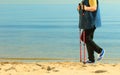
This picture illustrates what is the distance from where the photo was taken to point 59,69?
10438 millimetres

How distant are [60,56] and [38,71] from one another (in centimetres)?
533

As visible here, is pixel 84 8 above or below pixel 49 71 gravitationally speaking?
above

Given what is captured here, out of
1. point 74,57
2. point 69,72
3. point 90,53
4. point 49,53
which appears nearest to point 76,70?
point 69,72

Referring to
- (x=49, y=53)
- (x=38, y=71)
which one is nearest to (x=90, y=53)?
(x=38, y=71)

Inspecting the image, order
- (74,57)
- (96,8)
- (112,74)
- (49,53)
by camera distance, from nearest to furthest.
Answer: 1. (112,74)
2. (96,8)
3. (74,57)
4. (49,53)

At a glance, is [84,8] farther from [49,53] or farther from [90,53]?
[49,53]

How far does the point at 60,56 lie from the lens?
1558 cm

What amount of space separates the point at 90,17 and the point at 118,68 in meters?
1.15

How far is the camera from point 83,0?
36.3 feet

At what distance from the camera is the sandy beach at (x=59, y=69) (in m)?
10.1

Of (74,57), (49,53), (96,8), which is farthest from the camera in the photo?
(49,53)

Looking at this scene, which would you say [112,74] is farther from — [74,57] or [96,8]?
[74,57]

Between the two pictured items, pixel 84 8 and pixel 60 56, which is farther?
pixel 60 56

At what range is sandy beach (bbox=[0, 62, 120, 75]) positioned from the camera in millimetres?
10117
